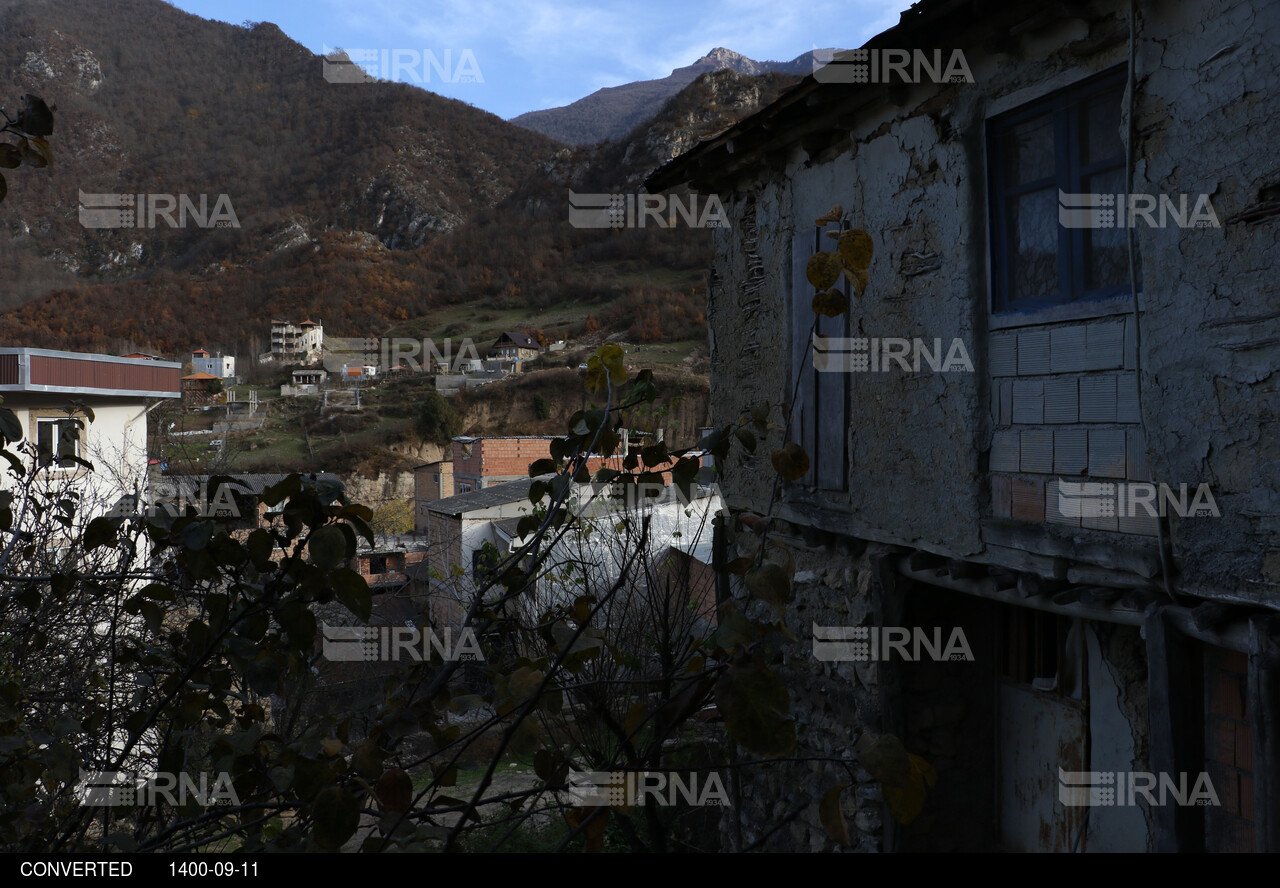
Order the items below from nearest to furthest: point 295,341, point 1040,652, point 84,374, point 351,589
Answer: point 351,589
point 1040,652
point 84,374
point 295,341

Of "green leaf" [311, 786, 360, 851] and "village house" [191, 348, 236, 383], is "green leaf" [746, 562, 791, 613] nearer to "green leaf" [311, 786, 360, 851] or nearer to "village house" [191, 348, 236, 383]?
"green leaf" [311, 786, 360, 851]

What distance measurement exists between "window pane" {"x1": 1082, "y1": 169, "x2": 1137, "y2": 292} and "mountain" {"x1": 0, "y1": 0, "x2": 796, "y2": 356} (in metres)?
42.9

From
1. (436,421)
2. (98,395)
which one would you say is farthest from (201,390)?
(98,395)

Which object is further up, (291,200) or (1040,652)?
(291,200)

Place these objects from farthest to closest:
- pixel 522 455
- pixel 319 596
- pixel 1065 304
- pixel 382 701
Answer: pixel 522 455 → pixel 1065 304 → pixel 382 701 → pixel 319 596

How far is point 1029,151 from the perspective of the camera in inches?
153

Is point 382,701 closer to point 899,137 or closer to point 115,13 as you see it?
point 899,137

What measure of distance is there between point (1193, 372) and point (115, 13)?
460 feet

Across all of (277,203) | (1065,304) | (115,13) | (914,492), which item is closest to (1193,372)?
Result: (1065,304)

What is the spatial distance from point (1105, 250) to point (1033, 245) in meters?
0.37

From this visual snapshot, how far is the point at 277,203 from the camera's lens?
8069cm

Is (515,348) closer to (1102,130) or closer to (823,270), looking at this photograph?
(1102,130)

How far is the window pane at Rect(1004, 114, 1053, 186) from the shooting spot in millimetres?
3777

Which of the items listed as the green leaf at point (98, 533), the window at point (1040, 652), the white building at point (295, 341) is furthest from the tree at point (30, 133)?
the white building at point (295, 341)
